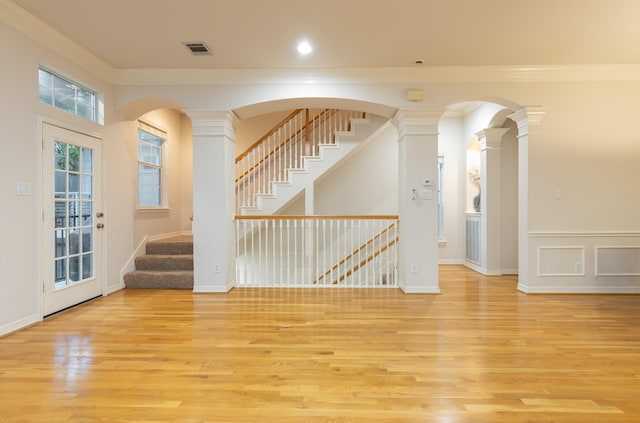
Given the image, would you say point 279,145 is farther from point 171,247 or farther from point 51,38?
point 51,38

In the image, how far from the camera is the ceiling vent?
154 inches

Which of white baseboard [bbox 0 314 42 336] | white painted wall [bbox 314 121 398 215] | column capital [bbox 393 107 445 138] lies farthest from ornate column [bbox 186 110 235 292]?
white painted wall [bbox 314 121 398 215]

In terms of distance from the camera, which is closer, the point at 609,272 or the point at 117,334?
the point at 117,334

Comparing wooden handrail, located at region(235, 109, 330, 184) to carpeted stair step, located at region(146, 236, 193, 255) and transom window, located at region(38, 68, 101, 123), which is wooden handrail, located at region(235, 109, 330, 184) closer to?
carpeted stair step, located at region(146, 236, 193, 255)

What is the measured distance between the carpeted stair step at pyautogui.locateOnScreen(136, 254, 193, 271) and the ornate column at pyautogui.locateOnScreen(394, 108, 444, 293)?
125 inches

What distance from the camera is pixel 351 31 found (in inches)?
142

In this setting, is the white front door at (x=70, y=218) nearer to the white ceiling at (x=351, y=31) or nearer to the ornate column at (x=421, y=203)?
the white ceiling at (x=351, y=31)

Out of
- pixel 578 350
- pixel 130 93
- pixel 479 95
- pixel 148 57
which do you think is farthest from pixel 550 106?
pixel 130 93

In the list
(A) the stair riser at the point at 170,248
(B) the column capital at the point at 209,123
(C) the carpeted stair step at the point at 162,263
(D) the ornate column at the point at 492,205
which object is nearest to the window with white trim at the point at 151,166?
(A) the stair riser at the point at 170,248

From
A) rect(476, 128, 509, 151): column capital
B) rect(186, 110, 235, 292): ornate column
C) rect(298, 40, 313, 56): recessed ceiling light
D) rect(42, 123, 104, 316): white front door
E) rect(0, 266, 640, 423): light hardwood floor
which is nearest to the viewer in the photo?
rect(0, 266, 640, 423): light hardwood floor

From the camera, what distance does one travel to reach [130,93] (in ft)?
15.5

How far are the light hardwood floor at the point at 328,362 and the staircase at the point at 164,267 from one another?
0.82 m

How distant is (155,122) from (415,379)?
18.9ft

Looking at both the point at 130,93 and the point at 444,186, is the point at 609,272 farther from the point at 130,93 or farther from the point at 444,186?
the point at 130,93
